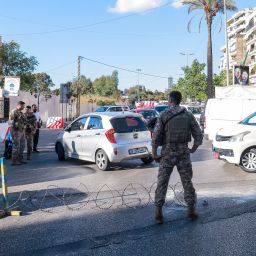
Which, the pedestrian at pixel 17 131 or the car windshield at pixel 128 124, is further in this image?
the pedestrian at pixel 17 131

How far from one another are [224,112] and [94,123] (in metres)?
7.32

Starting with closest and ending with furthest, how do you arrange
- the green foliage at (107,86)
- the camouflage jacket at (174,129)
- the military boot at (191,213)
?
the camouflage jacket at (174,129) < the military boot at (191,213) < the green foliage at (107,86)

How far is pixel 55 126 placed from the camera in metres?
29.5

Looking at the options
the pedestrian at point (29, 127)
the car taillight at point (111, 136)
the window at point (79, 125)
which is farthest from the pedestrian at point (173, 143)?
the pedestrian at point (29, 127)

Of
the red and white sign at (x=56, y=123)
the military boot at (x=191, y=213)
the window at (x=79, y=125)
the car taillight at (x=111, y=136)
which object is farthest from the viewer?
the red and white sign at (x=56, y=123)

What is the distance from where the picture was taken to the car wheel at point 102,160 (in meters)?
10.8

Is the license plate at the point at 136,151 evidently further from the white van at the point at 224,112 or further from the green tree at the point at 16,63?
the green tree at the point at 16,63

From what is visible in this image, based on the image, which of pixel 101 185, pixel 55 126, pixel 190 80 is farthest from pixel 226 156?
pixel 190 80

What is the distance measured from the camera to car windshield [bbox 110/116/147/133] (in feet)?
35.7

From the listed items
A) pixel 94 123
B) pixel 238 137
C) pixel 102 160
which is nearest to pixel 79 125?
pixel 94 123

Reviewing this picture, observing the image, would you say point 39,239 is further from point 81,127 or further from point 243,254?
point 81,127

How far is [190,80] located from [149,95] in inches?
1947

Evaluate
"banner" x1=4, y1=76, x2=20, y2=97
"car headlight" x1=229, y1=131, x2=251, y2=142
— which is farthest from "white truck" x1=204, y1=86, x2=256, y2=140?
"banner" x1=4, y1=76, x2=20, y2=97

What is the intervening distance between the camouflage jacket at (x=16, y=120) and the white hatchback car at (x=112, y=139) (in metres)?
1.67
